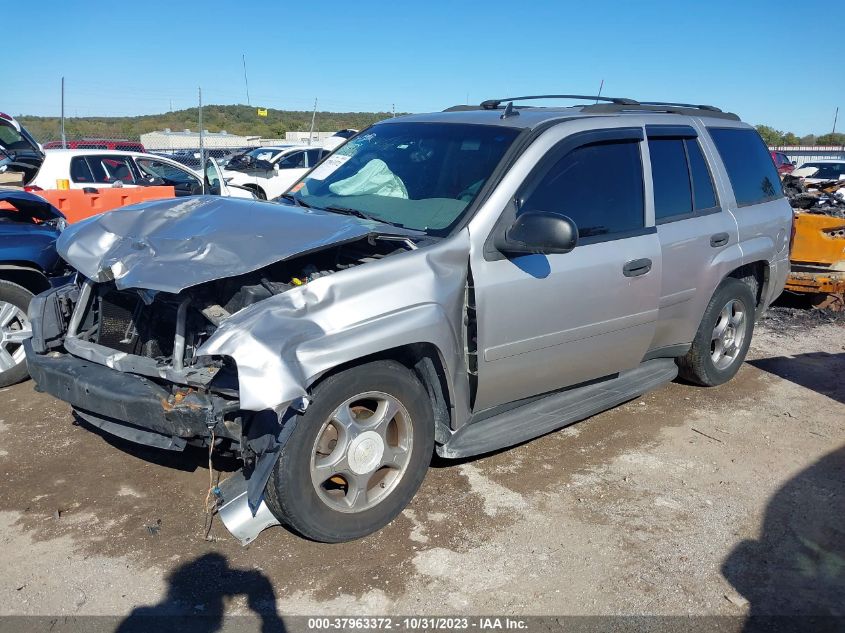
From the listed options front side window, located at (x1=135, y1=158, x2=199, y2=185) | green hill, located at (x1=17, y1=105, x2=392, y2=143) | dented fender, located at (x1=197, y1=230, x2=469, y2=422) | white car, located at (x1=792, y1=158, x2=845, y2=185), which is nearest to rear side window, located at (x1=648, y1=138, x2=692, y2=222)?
dented fender, located at (x1=197, y1=230, x2=469, y2=422)

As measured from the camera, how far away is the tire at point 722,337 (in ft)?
17.2

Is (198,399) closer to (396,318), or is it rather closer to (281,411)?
(281,411)

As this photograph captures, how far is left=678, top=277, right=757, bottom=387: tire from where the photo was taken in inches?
207

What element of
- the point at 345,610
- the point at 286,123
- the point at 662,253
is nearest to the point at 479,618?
the point at 345,610

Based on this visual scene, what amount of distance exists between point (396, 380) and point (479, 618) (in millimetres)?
1072

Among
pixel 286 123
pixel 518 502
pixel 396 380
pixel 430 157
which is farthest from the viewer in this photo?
pixel 286 123

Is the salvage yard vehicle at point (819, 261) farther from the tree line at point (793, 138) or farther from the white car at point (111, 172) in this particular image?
the tree line at point (793, 138)

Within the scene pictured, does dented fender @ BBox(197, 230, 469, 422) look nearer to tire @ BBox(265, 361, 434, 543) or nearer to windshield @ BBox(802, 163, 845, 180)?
tire @ BBox(265, 361, 434, 543)

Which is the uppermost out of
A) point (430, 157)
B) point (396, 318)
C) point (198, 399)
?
point (430, 157)

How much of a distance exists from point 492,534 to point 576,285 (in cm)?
137

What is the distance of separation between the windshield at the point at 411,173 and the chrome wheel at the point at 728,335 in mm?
2445

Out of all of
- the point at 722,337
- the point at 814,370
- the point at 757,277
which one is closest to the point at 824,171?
the point at 814,370

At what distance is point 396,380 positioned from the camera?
338 cm

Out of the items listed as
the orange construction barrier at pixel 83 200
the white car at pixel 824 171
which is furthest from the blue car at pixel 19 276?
the white car at pixel 824 171
